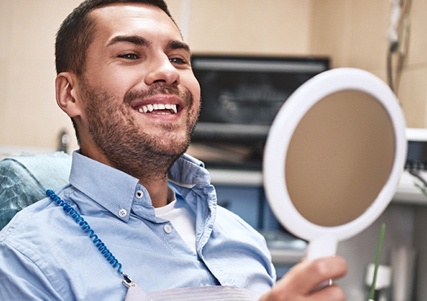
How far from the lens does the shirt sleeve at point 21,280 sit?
0.98m

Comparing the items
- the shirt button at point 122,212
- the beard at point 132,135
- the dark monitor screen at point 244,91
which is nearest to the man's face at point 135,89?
the beard at point 132,135

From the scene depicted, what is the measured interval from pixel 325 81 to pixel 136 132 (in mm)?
562

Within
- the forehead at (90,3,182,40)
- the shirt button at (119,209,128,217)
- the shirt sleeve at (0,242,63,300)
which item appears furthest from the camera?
the forehead at (90,3,182,40)

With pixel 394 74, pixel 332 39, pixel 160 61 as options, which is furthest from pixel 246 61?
pixel 160 61

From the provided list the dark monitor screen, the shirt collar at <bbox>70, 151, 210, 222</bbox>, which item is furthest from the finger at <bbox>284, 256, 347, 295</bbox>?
the dark monitor screen

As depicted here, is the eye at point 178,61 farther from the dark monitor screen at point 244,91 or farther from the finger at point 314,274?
the dark monitor screen at point 244,91

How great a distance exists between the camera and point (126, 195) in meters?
1.19

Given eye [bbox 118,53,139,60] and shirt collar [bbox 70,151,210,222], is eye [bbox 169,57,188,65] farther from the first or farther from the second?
shirt collar [bbox 70,151,210,222]

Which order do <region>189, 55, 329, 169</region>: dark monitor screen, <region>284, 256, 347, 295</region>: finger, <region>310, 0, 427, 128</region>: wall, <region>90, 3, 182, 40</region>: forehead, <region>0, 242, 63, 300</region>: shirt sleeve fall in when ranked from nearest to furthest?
<region>284, 256, 347, 295</region>: finger, <region>0, 242, 63, 300</region>: shirt sleeve, <region>90, 3, 182, 40</region>: forehead, <region>310, 0, 427, 128</region>: wall, <region>189, 55, 329, 169</region>: dark monitor screen

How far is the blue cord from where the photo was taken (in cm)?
107

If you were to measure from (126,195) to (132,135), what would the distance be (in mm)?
118

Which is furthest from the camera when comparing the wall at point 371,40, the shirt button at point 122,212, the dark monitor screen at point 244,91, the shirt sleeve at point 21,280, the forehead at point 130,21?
the dark monitor screen at point 244,91

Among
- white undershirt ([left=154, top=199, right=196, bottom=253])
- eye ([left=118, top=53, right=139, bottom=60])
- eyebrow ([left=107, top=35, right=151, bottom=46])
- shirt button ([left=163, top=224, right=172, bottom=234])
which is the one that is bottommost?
white undershirt ([left=154, top=199, right=196, bottom=253])

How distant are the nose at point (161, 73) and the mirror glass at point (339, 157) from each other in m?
0.54
